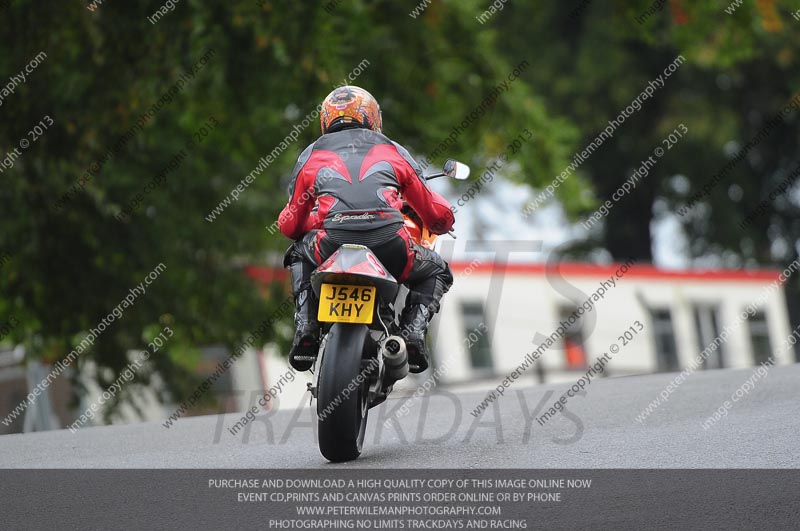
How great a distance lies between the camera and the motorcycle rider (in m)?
7.58

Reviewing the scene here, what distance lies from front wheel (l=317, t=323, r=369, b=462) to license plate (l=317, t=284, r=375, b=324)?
Answer: 88mm

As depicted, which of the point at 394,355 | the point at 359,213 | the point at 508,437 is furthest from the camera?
the point at 508,437

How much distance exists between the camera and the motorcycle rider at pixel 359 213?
24.9 feet

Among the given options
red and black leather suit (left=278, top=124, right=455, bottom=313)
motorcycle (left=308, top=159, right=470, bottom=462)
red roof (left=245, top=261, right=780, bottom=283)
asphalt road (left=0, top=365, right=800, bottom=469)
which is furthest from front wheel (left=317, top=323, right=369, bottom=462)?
red roof (left=245, top=261, right=780, bottom=283)

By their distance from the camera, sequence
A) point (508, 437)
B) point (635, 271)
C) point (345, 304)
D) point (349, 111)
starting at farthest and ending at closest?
point (635, 271), point (508, 437), point (349, 111), point (345, 304)

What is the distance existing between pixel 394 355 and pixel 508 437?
3.87 feet

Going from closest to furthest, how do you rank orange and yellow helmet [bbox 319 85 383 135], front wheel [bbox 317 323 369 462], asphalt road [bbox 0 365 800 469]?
front wheel [bbox 317 323 369 462] < asphalt road [bbox 0 365 800 469] < orange and yellow helmet [bbox 319 85 383 135]

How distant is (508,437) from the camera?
827cm

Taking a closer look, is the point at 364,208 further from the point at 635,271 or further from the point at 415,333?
the point at 635,271

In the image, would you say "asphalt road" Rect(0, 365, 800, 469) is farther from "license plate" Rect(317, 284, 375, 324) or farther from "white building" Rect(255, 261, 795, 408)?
"white building" Rect(255, 261, 795, 408)

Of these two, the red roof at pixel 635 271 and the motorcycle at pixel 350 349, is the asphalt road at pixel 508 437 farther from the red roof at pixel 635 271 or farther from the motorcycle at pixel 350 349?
the red roof at pixel 635 271

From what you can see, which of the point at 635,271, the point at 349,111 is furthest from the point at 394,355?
the point at 635,271
